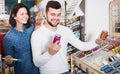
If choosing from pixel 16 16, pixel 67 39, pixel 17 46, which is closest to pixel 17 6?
pixel 16 16

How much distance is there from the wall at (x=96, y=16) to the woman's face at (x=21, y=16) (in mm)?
658

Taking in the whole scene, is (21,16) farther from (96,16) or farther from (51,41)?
(96,16)

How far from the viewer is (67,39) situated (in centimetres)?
221

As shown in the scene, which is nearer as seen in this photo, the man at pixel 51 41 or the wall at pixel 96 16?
the man at pixel 51 41

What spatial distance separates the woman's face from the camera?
2.06 m

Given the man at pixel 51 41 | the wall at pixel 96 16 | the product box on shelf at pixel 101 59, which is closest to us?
the product box on shelf at pixel 101 59

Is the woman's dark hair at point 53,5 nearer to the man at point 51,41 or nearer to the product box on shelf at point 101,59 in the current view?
the man at point 51,41

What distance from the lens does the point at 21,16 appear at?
207 centimetres

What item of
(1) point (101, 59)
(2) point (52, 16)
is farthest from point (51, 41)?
(1) point (101, 59)

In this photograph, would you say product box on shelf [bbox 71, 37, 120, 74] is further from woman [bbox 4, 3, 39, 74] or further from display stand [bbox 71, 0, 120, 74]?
woman [bbox 4, 3, 39, 74]

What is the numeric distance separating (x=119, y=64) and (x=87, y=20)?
0.69 metres

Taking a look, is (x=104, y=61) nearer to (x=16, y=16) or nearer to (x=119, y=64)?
(x=119, y=64)

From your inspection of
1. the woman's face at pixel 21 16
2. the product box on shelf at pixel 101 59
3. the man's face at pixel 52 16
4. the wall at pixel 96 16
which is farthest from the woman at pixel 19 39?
the wall at pixel 96 16

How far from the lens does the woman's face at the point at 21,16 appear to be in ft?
6.77
